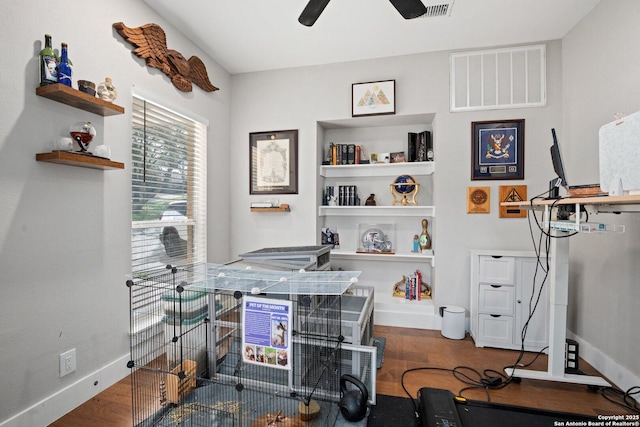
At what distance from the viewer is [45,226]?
1703mm

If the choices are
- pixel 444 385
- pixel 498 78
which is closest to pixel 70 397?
pixel 444 385

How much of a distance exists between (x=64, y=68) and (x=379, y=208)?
2.76m

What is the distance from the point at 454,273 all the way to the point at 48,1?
3583mm

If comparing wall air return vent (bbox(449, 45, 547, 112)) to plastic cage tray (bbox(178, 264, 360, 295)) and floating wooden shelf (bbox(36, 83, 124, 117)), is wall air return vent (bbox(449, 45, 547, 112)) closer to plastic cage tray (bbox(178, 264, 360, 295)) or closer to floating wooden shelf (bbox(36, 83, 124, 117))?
plastic cage tray (bbox(178, 264, 360, 295))

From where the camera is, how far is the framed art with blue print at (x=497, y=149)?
114 inches

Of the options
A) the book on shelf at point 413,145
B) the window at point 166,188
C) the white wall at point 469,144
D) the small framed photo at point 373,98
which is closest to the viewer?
the white wall at point 469,144

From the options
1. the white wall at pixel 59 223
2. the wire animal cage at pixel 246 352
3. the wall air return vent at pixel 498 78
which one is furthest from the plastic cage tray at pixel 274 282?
the wall air return vent at pixel 498 78

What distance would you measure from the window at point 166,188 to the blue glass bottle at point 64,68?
1.92ft

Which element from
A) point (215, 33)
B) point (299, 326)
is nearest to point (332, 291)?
point (299, 326)

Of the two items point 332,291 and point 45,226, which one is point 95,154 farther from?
point 332,291

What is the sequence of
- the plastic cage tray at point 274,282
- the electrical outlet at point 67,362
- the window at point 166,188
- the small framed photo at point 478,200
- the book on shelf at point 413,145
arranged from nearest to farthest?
the plastic cage tray at point 274,282 → the electrical outlet at point 67,362 → the window at point 166,188 → the small framed photo at point 478,200 → the book on shelf at point 413,145

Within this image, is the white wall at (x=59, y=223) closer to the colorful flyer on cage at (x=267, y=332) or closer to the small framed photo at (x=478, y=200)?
the colorful flyer on cage at (x=267, y=332)

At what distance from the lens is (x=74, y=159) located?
1667 mm

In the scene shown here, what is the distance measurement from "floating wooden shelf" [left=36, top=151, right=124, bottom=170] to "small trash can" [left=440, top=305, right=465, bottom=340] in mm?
2929
